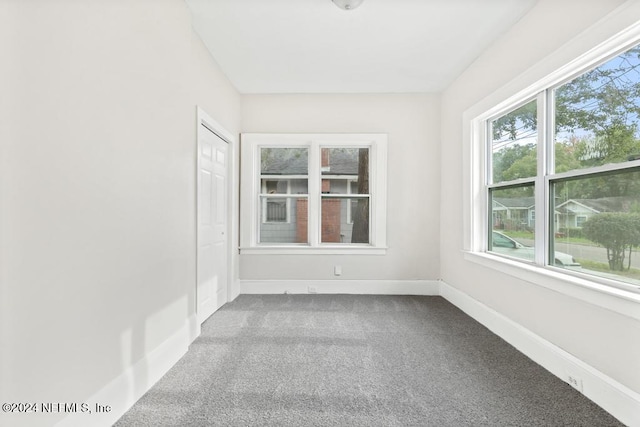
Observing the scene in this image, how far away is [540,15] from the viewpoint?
2334 millimetres

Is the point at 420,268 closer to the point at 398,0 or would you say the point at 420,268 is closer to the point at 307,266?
the point at 307,266

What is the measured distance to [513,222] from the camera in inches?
112

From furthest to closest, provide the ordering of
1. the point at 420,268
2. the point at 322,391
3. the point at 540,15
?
the point at 420,268, the point at 540,15, the point at 322,391

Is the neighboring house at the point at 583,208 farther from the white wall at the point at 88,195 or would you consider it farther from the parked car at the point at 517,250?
the white wall at the point at 88,195

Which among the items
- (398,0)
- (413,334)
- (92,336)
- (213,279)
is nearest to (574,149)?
(398,0)

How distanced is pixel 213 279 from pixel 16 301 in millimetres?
2363

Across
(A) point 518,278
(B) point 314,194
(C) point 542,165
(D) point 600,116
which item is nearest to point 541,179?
(C) point 542,165

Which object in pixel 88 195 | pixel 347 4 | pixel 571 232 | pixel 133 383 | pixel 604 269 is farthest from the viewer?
pixel 347 4

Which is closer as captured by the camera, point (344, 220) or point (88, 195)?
point (88, 195)

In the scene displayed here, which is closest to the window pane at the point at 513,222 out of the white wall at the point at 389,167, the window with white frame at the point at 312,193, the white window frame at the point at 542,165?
the white window frame at the point at 542,165

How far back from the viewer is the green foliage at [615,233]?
1.79m

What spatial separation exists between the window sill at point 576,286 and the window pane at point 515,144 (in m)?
0.76

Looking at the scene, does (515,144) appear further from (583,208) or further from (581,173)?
(583,208)

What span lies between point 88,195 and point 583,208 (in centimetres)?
287
